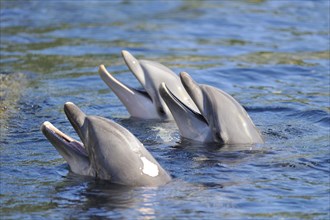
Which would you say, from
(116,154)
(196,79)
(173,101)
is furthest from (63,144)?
(196,79)

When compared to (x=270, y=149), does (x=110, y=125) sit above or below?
above

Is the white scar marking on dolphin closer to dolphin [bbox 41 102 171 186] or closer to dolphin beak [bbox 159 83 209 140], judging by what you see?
dolphin [bbox 41 102 171 186]

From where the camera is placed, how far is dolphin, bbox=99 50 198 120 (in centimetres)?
1075

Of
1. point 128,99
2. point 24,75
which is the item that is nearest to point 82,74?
point 24,75

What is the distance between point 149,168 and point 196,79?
17.9 ft

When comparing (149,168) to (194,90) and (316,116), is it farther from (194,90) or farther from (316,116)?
(316,116)

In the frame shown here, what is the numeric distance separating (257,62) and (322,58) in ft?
3.50

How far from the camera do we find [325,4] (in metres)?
17.9

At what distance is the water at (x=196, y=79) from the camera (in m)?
7.91

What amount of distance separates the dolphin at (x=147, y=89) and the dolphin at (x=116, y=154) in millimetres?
2588

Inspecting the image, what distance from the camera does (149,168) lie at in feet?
26.3

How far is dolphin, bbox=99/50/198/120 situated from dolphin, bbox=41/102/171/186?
2.59 metres

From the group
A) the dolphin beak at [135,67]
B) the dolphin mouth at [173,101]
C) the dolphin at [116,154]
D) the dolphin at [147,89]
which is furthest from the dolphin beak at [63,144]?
the dolphin beak at [135,67]

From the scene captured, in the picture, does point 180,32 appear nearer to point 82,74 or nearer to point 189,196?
point 82,74
